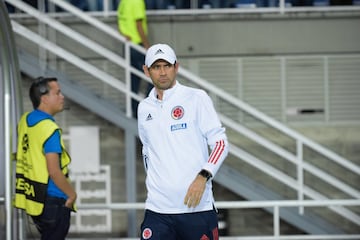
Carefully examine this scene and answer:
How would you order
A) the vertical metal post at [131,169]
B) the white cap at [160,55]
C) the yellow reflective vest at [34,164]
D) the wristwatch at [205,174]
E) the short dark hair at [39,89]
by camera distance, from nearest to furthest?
the wristwatch at [205,174] → the white cap at [160,55] → the yellow reflective vest at [34,164] → the short dark hair at [39,89] → the vertical metal post at [131,169]

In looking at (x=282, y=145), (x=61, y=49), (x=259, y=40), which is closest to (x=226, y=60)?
(x=259, y=40)

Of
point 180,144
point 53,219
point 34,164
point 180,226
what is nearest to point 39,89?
point 34,164

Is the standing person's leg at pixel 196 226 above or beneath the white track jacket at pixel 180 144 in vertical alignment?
beneath

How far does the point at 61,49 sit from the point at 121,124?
3.22 feet

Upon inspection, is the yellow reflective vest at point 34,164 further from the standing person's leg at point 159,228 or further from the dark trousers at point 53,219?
the standing person's leg at point 159,228

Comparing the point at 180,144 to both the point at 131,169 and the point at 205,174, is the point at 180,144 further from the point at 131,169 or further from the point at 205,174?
the point at 131,169

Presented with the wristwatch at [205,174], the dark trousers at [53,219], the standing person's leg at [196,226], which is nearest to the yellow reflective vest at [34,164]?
the dark trousers at [53,219]

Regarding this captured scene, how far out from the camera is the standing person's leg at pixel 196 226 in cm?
480

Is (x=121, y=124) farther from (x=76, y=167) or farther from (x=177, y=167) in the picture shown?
(x=177, y=167)

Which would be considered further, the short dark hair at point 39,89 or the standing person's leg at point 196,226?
the short dark hair at point 39,89

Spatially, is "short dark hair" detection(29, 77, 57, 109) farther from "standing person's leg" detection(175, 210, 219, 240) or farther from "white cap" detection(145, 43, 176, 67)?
"standing person's leg" detection(175, 210, 219, 240)

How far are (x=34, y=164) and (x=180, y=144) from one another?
4.27ft

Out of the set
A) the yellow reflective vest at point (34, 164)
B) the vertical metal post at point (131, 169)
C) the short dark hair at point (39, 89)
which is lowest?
the vertical metal post at point (131, 169)

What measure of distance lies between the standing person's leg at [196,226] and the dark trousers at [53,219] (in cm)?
117
